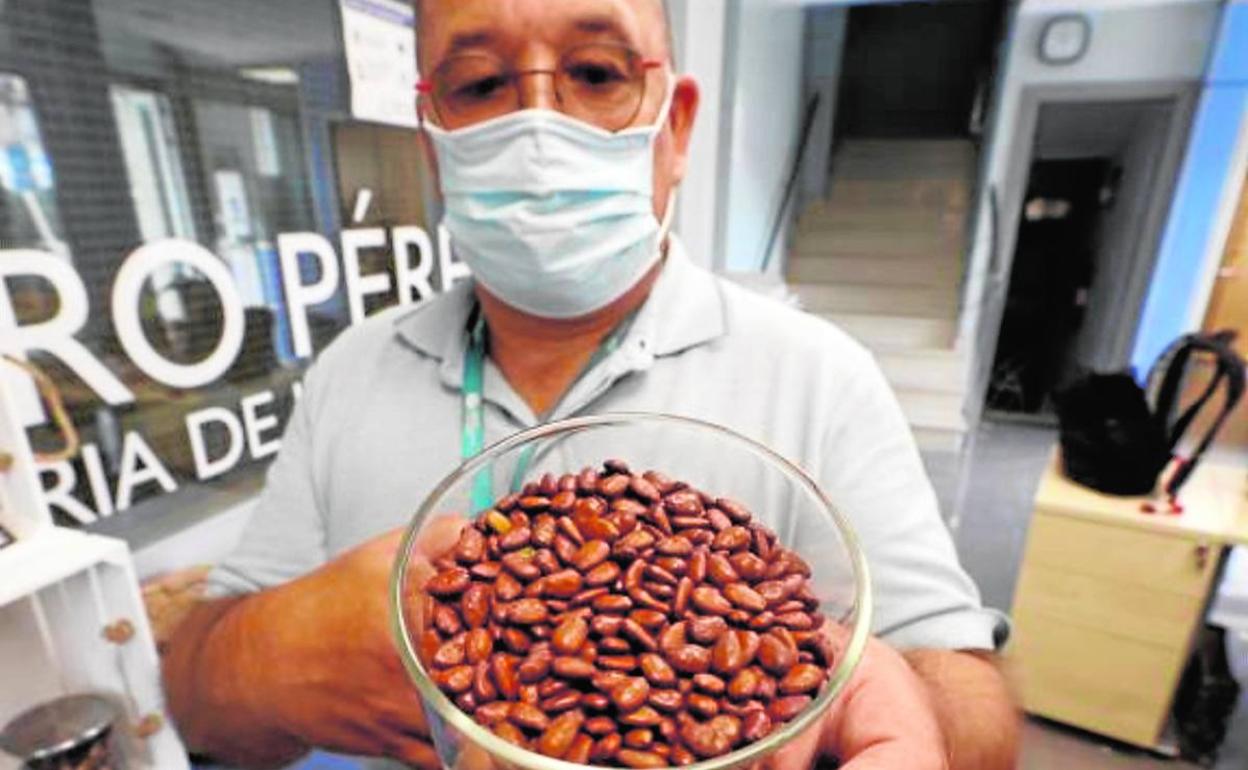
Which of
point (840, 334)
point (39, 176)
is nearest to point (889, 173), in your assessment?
point (840, 334)

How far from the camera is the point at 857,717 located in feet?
1.34

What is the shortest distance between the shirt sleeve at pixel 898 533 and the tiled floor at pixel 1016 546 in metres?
1.11

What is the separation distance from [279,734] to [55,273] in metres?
0.80

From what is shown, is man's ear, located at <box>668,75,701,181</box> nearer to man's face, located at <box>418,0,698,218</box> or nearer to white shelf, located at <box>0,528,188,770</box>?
man's face, located at <box>418,0,698,218</box>

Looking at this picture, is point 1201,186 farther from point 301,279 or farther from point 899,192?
point 301,279

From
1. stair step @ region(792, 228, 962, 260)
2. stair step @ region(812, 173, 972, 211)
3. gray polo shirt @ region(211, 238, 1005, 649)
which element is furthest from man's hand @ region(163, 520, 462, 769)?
stair step @ region(812, 173, 972, 211)

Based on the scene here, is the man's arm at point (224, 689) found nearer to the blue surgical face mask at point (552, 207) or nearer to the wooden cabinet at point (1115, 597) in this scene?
the blue surgical face mask at point (552, 207)

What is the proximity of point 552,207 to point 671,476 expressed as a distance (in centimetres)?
36

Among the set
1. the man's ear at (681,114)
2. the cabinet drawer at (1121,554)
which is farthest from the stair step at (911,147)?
the man's ear at (681,114)

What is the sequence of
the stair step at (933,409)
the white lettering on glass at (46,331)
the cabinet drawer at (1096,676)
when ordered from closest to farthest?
the white lettering on glass at (46,331) < the cabinet drawer at (1096,676) < the stair step at (933,409)

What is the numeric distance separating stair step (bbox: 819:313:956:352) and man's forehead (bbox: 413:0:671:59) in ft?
11.6

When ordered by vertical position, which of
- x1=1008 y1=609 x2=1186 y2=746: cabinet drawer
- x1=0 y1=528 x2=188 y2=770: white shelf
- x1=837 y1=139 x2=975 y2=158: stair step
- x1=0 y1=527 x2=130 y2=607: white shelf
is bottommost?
x1=1008 y1=609 x2=1186 y2=746: cabinet drawer

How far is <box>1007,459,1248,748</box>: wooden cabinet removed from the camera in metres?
1.66

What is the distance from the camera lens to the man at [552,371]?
2.01ft
